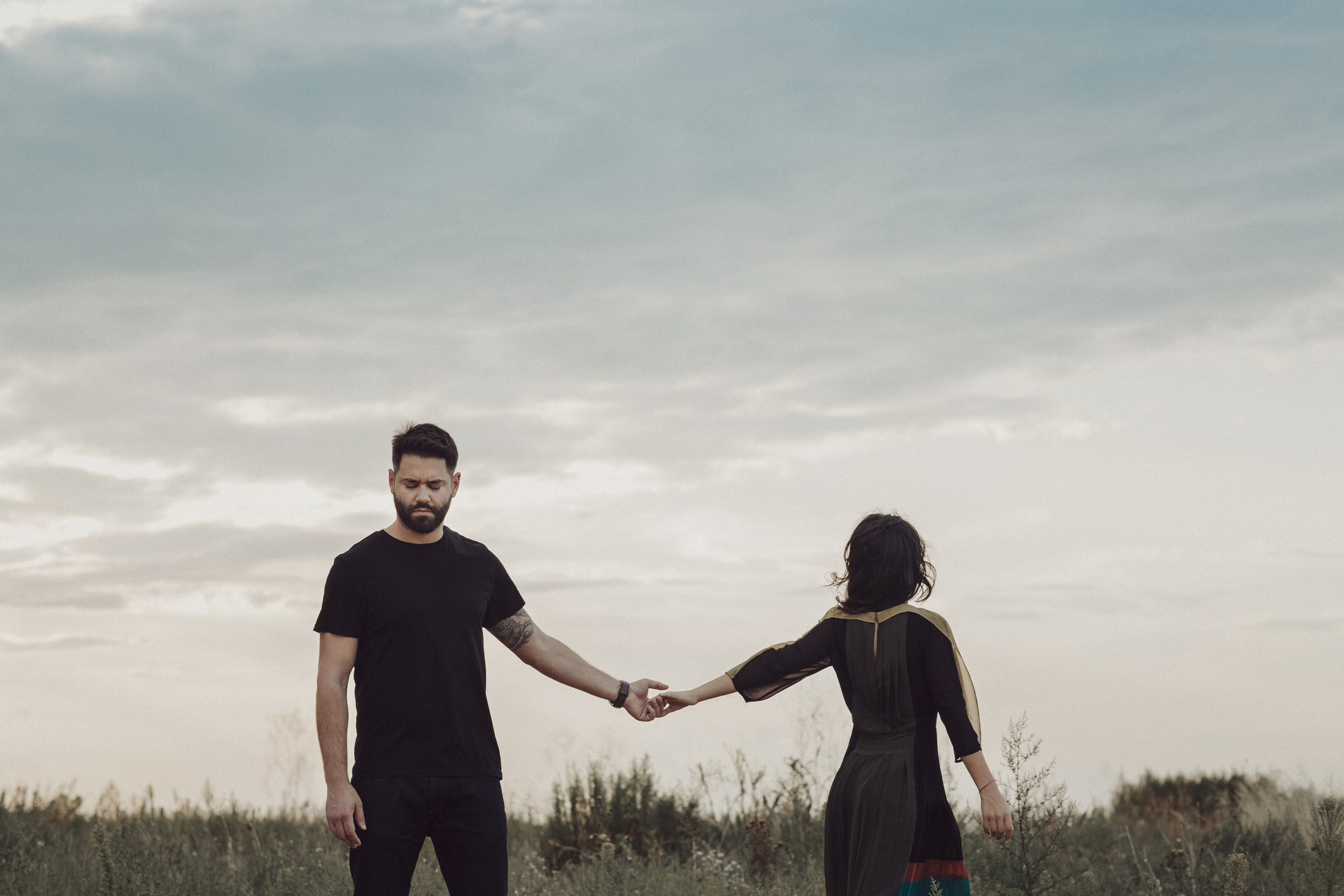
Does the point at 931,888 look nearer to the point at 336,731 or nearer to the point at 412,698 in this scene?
the point at 412,698

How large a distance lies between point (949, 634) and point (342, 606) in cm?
248

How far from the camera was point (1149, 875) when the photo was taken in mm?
8531

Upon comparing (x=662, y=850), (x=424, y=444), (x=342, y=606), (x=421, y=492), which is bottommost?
(x=662, y=850)

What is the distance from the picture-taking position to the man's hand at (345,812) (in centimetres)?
463

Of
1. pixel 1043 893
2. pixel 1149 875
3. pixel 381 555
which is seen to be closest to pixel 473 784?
pixel 381 555

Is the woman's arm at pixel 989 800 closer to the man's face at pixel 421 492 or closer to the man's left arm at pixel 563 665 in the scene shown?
the man's left arm at pixel 563 665

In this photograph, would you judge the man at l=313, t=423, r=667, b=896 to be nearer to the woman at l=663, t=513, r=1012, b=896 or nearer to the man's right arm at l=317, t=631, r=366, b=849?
the man's right arm at l=317, t=631, r=366, b=849

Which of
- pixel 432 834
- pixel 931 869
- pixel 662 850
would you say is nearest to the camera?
pixel 931 869

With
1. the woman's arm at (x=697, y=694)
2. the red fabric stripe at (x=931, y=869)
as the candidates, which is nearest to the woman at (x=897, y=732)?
the red fabric stripe at (x=931, y=869)

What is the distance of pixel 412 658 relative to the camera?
4.86 m

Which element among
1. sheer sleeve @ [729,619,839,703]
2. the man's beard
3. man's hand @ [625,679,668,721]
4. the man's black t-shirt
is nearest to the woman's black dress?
sheer sleeve @ [729,619,839,703]

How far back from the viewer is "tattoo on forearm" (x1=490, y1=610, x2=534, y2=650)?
5516mm

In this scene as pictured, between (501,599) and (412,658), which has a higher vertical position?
(501,599)

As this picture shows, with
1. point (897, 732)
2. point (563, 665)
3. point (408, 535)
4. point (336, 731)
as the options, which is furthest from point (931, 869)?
point (408, 535)
